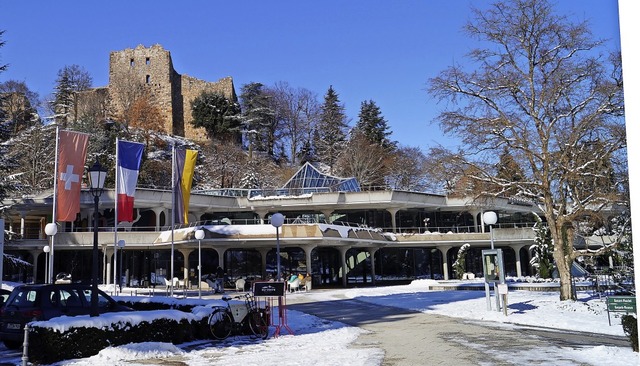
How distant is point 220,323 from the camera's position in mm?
13250

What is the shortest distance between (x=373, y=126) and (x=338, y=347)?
60.2m

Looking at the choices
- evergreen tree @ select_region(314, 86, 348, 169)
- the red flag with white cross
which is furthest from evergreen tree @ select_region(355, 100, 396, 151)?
the red flag with white cross

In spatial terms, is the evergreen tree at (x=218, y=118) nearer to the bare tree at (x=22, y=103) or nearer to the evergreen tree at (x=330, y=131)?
the evergreen tree at (x=330, y=131)

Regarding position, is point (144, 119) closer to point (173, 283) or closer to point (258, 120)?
point (258, 120)

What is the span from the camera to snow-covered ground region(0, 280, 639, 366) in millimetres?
9898

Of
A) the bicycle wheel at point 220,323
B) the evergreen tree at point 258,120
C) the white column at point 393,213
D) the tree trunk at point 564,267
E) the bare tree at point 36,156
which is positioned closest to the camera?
the bicycle wheel at point 220,323

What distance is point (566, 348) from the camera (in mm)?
10820

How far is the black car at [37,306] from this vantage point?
11641 mm

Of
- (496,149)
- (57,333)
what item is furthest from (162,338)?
(496,149)

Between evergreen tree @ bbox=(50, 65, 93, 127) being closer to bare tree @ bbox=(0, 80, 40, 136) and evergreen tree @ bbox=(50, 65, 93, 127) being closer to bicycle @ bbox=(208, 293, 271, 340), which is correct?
bare tree @ bbox=(0, 80, 40, 136)

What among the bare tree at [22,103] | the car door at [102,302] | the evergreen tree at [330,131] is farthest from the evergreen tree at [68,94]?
the car door at [102,302]

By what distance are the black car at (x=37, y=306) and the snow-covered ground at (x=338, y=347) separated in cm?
217

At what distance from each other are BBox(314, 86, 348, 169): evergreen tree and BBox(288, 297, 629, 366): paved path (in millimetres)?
51200

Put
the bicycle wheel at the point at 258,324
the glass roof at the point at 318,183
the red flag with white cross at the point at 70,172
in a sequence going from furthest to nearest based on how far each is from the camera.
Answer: the glass roof at the point at 318,183
the red flag with white cross at the point at 70,172
the bicycle wheel at the point at 258,324
